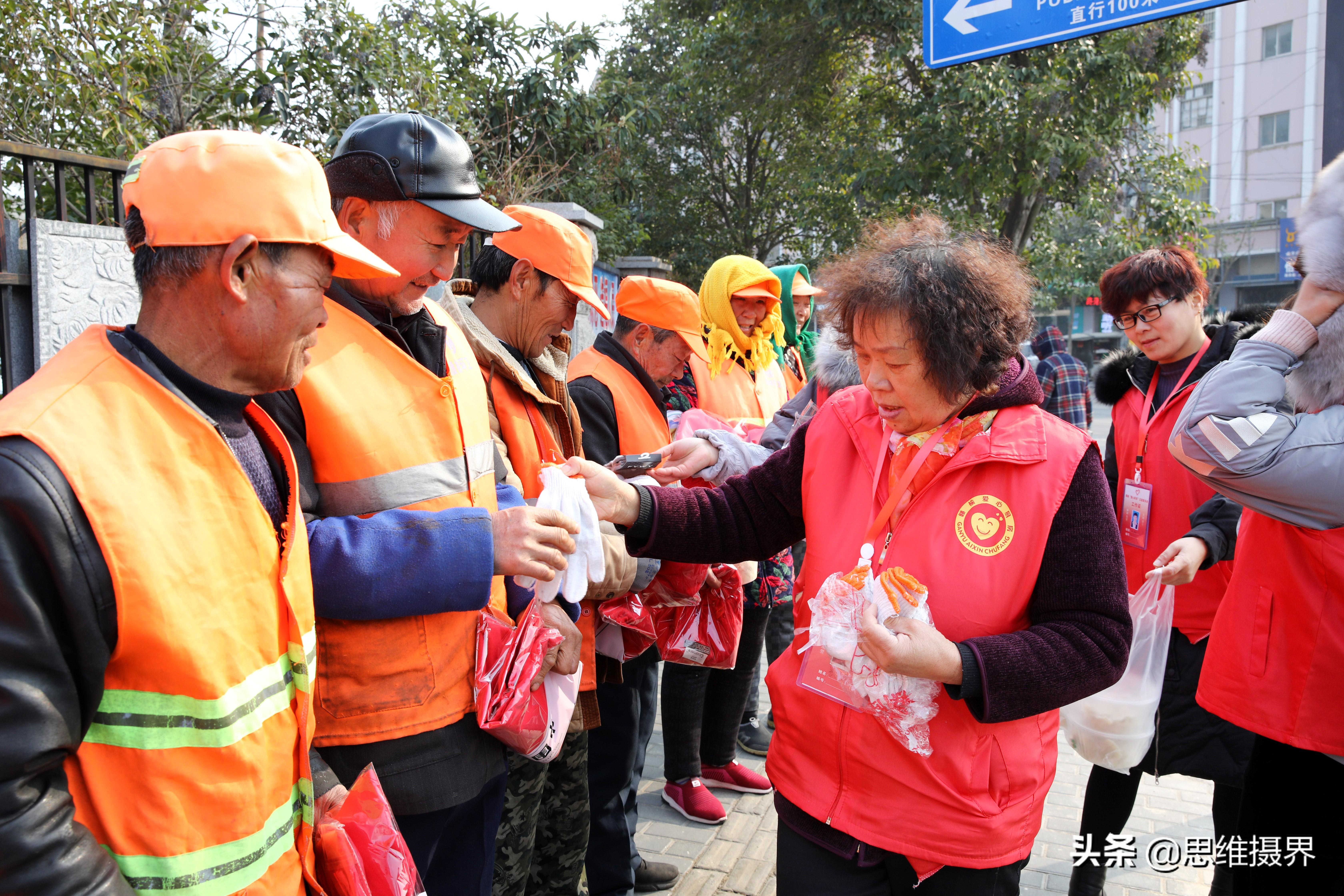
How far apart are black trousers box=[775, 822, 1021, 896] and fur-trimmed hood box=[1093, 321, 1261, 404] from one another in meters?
2.17

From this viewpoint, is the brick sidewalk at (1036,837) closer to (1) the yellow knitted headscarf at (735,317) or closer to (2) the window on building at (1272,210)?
(1) the yellow knitted headscarf at (735,317)

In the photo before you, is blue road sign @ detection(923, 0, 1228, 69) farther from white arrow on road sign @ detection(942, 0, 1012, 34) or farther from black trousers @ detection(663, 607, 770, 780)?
black trousers @ detection(663, 607, 770, 780)

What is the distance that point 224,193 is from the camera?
1278mm

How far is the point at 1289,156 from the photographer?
39.0 metres

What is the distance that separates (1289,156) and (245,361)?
47879 millimetres

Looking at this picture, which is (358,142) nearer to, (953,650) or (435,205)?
(435,205)

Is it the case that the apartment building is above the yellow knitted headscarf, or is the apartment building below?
above

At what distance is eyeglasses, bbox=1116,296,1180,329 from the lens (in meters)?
3.35

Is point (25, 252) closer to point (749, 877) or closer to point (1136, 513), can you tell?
point (749, 877)

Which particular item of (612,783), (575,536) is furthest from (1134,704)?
(575,536)

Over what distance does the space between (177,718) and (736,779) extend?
137 inches

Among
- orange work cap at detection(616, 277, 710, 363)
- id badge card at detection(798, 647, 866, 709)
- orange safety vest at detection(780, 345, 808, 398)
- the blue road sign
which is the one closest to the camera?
id badge card at detection(798, 647, 866, 709)

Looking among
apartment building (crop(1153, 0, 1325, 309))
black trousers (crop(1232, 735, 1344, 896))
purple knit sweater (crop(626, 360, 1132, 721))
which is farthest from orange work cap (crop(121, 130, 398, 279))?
apartment building (crop(1153, 0, 1325, 309))

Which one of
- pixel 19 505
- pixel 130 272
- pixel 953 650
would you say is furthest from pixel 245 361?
pixel 130 272
